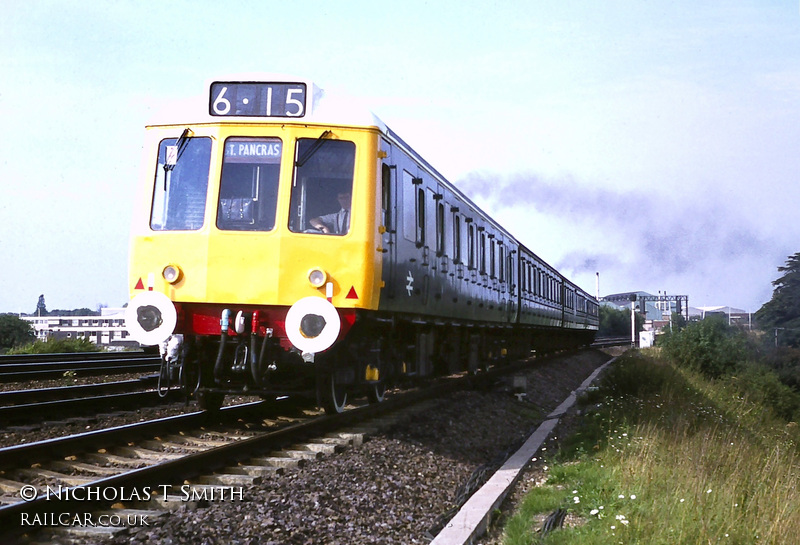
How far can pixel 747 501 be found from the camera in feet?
21.9

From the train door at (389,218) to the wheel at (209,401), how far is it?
7.17 feet

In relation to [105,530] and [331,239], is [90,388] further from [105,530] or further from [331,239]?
[105,530]

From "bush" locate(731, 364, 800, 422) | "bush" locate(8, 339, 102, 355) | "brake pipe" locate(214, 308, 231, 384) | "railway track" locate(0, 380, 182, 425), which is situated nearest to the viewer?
"brake pipe" locate(214, 308, 231, 384)

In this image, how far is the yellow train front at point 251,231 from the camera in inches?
333

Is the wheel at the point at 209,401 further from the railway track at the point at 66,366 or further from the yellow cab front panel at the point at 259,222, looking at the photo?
the railway track at the point at 66,366

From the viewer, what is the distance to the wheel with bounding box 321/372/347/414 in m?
9.57

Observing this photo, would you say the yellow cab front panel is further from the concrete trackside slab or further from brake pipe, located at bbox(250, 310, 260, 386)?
the concrete trackside slab

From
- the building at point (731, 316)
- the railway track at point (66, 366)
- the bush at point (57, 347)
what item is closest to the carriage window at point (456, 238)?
the railway track at point (66, 366)

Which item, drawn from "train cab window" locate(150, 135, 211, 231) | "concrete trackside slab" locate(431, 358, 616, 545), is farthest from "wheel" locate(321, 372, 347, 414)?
"train cab window" locate(150, 135, 211, 231)

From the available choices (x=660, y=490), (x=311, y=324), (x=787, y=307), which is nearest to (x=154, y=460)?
(x=311, y=324)

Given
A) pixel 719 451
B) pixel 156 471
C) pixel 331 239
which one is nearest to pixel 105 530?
pixel 156 471

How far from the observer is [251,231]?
8.66 m

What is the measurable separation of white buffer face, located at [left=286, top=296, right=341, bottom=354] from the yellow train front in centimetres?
22

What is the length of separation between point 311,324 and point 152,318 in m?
1.53
